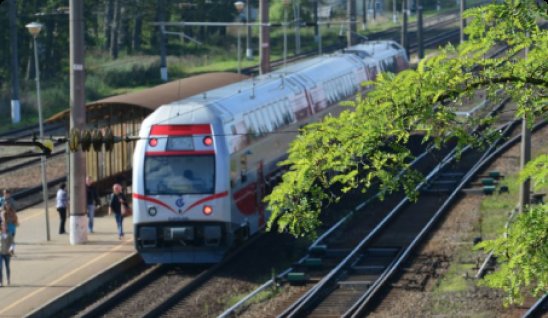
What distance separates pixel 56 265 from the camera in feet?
76.5

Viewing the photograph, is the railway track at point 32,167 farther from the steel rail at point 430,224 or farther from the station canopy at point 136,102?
the steel rail at point 430,224

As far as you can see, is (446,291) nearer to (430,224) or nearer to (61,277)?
(430,224)

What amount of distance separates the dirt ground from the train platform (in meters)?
5.34

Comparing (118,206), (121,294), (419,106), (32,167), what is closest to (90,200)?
(118,206)

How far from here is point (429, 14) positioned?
332ft

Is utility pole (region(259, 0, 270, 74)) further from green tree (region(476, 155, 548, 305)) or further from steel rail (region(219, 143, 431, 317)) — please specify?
green tree (region(476, 155, 548, 305))

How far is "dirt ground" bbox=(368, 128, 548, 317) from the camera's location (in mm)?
19234

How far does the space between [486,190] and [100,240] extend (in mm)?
10180

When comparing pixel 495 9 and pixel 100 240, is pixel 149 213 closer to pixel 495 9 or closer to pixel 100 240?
pixel 100 240

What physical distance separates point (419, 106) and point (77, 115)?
16.3m

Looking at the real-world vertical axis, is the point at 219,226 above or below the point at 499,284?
below

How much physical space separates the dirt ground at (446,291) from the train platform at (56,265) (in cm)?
534

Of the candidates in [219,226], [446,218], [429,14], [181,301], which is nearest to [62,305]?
[181,301]

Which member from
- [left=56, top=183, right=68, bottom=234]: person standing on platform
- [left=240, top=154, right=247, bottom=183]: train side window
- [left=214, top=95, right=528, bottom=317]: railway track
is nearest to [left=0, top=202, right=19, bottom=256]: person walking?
[left=56, top=183, right=68, bottom=234]: person standing on platform
